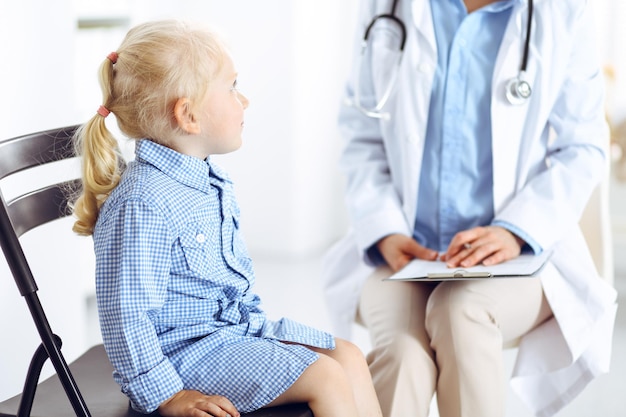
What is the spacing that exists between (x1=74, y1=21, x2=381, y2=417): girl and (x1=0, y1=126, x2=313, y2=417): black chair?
6 cm

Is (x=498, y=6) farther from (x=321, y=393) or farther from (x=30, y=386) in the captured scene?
(x=30, y=386)

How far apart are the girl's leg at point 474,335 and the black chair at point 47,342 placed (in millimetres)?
363

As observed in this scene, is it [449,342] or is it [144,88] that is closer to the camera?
[144,88]

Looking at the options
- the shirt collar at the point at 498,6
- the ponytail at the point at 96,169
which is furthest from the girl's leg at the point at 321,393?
the shirt collar at the point at 498,6

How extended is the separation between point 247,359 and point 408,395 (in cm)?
37

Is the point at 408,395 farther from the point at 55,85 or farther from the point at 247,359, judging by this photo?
the point at 55,85

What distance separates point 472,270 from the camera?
153cm

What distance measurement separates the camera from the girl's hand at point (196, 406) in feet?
3.86

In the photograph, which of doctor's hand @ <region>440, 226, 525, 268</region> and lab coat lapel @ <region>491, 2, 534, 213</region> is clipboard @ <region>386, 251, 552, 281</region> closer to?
doctor's hand @ <region>440, 226, 525, 268</region>

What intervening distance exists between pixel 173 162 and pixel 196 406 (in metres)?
0.34

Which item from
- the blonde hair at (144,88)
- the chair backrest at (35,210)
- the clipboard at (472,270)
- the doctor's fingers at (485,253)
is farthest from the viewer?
the doctor's fingers at (485,253)

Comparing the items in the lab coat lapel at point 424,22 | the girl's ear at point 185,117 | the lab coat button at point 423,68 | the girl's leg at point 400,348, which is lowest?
the girl's leg at point 400,348

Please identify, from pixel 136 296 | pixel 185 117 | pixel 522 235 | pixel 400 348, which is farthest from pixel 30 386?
pixel 522 235

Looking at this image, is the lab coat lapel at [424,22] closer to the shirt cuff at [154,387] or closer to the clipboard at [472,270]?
the clipboard at [472,270]
